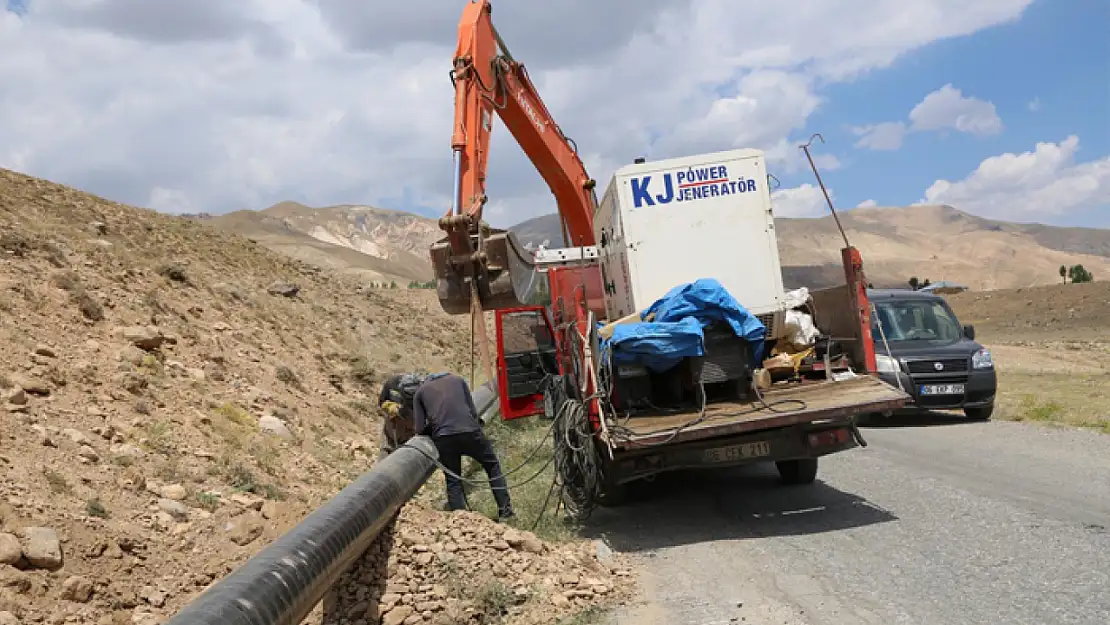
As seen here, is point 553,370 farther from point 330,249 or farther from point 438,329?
point 330,249

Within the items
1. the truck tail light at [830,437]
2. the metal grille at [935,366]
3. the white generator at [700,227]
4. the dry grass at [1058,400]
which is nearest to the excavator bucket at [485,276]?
the white generator at [700,227]

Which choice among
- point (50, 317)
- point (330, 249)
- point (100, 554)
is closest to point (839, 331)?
point (100, 554)

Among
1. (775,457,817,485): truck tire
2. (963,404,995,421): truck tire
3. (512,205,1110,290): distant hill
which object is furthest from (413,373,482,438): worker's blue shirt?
(512,205,1110,290): distant hill

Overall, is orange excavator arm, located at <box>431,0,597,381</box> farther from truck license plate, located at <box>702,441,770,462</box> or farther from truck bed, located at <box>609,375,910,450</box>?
truck license plate, located at <box>702,441,770,462</box>

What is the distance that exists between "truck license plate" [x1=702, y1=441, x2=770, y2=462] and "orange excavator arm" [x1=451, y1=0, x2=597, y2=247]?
2.77 metres

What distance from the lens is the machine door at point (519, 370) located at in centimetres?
1273

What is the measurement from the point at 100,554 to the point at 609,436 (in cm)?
363

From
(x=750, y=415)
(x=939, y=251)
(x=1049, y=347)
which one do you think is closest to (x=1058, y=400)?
(x=750, y=415)

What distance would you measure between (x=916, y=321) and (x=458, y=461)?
29.9ft

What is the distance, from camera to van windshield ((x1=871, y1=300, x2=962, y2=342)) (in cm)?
1394

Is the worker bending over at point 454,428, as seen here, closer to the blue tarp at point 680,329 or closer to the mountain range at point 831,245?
the blue tarp at point 680,329

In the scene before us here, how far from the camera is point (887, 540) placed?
657 centimetres

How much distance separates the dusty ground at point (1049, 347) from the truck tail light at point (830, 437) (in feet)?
18.4

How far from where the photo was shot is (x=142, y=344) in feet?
32.0
